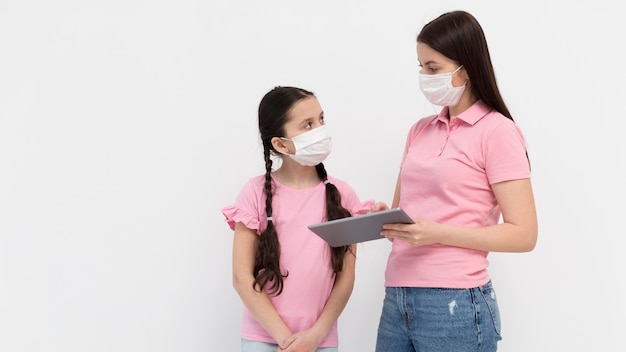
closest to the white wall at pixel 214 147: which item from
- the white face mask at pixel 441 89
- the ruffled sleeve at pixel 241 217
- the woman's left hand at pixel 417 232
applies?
the ruffled sleeve at pixel 241 217

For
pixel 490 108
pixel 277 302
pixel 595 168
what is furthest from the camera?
pixel 595 168

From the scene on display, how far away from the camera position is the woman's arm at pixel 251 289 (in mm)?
1993

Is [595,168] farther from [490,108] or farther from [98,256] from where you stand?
[98,256]

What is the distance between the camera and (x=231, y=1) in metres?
2.88

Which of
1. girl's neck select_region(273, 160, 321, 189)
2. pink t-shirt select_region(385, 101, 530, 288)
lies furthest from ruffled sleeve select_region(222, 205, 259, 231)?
pink t-shirt select_region(385, 101, 530, 288)

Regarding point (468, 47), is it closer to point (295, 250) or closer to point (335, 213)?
point (335, 213)

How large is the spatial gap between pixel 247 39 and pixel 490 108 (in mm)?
1290

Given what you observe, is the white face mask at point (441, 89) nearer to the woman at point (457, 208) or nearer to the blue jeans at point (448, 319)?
the woman at point (457, 208)

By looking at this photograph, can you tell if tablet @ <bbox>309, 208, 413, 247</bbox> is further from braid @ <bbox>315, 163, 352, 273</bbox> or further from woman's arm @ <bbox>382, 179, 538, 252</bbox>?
braid @ <bbox>315, 163, 352, 273</bbox>

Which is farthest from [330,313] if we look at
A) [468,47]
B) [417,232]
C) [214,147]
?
[214,147]

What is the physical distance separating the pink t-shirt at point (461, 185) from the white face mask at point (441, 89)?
0.05 meters

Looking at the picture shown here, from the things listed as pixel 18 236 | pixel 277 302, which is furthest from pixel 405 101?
pixel 18 236

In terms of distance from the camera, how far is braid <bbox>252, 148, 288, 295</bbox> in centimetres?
204

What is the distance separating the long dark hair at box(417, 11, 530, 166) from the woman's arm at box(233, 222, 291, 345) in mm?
795
